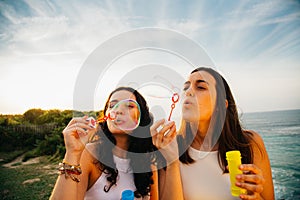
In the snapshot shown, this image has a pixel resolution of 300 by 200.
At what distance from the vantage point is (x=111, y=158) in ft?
6.35

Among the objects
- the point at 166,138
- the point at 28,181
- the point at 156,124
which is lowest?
the point at 28,181

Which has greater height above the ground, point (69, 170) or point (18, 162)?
point (69, 170)

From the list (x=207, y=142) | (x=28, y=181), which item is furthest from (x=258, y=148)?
(x=28, y=181)

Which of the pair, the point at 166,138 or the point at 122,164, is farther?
the point at 122,164

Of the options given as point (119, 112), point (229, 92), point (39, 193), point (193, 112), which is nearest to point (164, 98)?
point (193, 112)

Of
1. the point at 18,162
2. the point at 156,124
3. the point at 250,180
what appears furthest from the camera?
the point at 18,162

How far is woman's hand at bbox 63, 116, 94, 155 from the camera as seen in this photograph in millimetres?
1468

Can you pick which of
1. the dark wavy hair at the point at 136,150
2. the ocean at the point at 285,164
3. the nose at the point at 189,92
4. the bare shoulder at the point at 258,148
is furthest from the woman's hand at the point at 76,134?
the ocean at the point at 285,164

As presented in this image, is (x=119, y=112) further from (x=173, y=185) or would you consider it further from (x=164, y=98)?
(x=173, y=185)

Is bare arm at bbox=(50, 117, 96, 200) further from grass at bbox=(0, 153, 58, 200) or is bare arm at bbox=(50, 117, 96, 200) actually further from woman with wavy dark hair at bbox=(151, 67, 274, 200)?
grass at bbox=(0, 153, 58, 200)

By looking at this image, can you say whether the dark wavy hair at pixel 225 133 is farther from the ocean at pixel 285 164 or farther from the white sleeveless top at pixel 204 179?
the ocean at pixel 285 164

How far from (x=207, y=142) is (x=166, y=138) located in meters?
0.68

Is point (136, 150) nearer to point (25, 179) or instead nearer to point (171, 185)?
point (171, 185)

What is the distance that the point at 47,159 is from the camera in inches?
336
